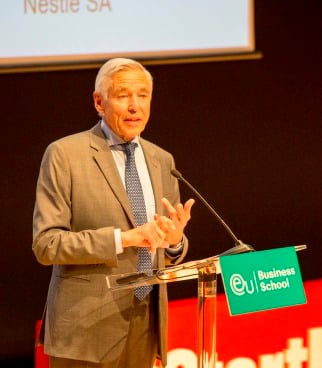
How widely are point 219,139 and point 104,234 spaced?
79.7 inches

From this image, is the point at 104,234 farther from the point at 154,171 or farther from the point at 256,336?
the point at 256,336

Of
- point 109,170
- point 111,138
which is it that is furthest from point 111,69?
point 109,170

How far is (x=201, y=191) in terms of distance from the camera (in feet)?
13.6

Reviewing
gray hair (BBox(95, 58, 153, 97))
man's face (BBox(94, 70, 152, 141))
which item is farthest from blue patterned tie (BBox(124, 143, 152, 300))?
gray hair (BBox(95, 58, 153, 97))

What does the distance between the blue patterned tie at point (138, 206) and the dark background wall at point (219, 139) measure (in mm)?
1558

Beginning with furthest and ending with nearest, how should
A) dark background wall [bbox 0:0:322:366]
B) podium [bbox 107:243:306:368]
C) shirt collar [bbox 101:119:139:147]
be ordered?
dark background wall [bbox 0:0:322:366] → shirt collar [bbox 101:119:139:147] → podium [bbox 107:243:306:368]

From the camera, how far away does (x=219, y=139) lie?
4148mm

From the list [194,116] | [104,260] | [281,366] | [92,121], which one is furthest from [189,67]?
[104,260]

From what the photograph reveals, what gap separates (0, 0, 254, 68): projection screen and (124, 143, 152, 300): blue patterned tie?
1.45 m

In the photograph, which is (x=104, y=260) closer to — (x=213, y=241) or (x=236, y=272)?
(x=236, y=272)

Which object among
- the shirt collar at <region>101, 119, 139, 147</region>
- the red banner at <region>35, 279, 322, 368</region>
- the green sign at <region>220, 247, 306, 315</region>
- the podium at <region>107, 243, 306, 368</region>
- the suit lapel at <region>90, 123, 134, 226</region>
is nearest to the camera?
the green sign at <region>220, 247, 306, 315</region>

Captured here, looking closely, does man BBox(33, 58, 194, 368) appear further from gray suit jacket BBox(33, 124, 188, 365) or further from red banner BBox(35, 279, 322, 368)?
red banner BBox(35, 279, 322, 368)

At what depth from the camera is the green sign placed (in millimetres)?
1975

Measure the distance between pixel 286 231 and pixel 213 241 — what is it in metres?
0.45
